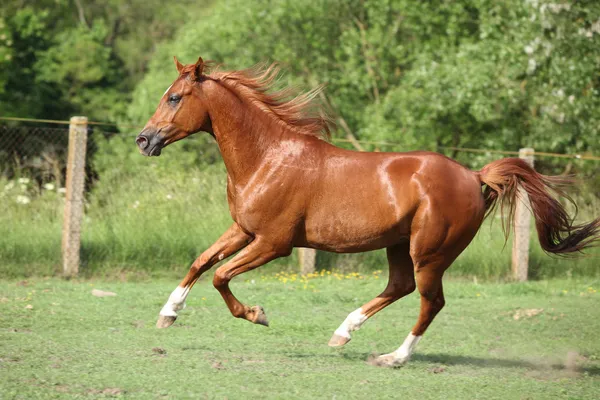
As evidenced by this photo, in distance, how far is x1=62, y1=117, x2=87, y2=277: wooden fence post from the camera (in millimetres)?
10766

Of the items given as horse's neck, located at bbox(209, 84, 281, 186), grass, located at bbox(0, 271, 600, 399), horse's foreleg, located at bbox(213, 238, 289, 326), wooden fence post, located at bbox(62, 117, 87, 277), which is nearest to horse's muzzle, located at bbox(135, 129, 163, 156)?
horse's neck, located at bbox(209, 84, 281, 186)

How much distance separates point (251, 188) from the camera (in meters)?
6.68

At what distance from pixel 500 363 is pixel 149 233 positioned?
593 centimetres

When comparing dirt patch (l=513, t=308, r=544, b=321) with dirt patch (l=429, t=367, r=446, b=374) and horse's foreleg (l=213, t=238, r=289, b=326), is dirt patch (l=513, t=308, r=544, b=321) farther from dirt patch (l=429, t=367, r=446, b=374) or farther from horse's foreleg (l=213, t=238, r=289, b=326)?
horse's foreleg (l=213, t=238, r=289, b=326)

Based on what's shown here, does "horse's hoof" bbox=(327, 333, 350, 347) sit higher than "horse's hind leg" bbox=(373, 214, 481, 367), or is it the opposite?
"horse's hind leg" bbox=(373, 214, 481, 367)

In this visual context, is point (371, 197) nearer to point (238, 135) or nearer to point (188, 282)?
point (238, 135)

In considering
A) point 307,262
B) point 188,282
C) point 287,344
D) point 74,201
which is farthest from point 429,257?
point 74,201

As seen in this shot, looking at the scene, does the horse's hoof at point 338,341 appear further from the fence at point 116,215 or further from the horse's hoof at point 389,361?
the fence at point 116,215

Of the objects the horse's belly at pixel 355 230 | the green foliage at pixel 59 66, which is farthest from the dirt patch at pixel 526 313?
the green foliage at pixel 59 66

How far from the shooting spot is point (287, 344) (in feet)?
24.1

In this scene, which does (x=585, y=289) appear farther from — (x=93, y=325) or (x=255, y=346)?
(x=93, y=325)

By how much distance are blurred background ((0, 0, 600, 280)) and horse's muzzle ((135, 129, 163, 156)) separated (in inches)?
61.6

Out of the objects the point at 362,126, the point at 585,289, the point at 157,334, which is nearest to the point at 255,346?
the point at 157,334

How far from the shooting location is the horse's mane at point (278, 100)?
6.94 meters
